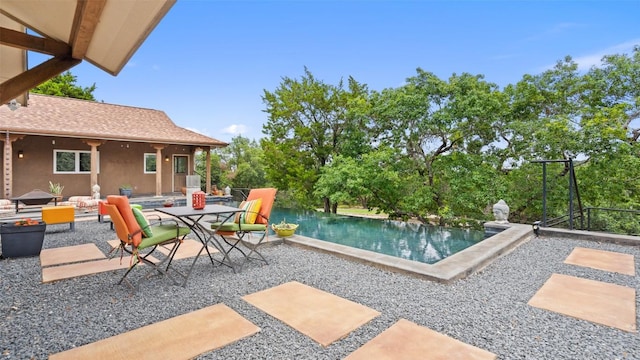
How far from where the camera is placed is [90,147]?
12180 millimetres

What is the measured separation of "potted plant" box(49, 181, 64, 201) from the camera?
10.2 meters

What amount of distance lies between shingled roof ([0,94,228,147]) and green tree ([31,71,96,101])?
340 inches

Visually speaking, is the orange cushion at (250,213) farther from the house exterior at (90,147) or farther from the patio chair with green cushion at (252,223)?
the house exterior at (90,147)

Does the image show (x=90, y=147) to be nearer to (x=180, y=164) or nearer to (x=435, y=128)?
(x=180, y=164)

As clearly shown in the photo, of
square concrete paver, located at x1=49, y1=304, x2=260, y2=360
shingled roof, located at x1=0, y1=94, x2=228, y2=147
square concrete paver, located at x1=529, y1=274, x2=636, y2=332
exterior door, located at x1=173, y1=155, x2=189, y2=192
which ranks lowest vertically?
square concrete paver, located at x1=49, y1=304, x2=260, y2=360

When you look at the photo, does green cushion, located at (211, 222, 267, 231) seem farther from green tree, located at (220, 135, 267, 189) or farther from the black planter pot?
green tree, located at (220, 135, 267, 189)

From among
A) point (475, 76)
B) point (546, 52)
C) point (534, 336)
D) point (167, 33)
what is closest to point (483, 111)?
point (475, 76)

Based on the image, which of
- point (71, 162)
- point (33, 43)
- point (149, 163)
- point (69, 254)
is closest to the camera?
point (33, 43)

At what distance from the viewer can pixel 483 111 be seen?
9.53 m

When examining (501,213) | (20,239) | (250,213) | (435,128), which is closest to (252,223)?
(250,213)

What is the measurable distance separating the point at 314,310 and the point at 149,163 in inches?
538

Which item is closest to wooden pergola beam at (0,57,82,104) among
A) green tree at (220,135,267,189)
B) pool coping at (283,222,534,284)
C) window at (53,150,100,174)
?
pool coping at (283,222,534,284)

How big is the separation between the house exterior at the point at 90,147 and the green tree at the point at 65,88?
8730 mm

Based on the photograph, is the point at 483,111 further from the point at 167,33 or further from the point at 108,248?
the point at 167,33
